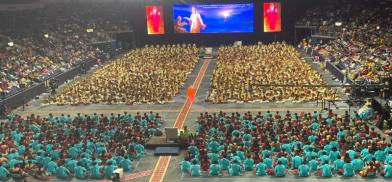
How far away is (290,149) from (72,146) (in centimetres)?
1188

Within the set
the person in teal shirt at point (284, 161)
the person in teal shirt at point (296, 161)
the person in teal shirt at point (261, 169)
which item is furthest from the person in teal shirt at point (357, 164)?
the person in teal shirt at point (261, 169)

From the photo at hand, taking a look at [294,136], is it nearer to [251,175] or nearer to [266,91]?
[251,175]

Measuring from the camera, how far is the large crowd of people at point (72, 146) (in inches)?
1040

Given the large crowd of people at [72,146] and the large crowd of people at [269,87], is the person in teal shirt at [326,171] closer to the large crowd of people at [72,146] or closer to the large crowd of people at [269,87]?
the large crowd of people at [72,146]

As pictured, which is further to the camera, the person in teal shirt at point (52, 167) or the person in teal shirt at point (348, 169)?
the person in teal shirt at point (52, 167)

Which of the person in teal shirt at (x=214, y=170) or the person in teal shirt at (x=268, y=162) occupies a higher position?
the person in teal shirt at (x=268, y=162)

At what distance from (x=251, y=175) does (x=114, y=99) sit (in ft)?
64.9

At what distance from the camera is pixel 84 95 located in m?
44.3

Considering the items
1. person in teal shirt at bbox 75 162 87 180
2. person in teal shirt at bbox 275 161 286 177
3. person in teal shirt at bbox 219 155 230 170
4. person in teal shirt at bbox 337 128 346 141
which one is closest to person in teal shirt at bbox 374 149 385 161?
person in teal shirt at bbox 337 128 346 141

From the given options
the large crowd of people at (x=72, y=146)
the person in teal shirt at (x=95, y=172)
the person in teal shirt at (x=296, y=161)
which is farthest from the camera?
the large crowd of people at (x=72, y=146)

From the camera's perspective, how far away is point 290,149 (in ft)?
91.0

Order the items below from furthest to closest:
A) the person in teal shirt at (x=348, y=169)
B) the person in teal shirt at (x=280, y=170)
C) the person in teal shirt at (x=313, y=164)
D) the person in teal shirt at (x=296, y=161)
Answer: the person in teal shirt at (x=296, y=161)
the person in teal shirt at (x=313, y=164)
the person in teal shirt at (x=280, y=170)
the person in teal shirt at (x=348, y=169)

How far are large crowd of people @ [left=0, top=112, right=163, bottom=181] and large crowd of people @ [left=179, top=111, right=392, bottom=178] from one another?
3301mm

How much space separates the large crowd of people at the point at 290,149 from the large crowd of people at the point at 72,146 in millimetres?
3301
